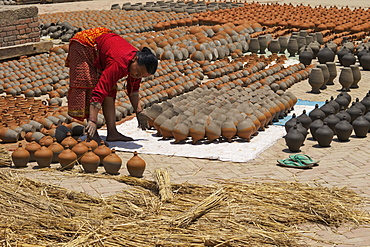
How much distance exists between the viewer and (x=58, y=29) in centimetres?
1762

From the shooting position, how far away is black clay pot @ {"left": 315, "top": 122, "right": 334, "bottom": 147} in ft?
26.9

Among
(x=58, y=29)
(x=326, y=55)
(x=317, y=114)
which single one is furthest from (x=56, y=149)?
(x=58, y=29)

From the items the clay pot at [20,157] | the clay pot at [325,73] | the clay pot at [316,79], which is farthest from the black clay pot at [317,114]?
the clay pot at [20,157]

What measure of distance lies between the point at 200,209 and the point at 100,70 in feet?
10.6

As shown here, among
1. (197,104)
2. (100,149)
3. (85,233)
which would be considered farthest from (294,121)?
(85,233)

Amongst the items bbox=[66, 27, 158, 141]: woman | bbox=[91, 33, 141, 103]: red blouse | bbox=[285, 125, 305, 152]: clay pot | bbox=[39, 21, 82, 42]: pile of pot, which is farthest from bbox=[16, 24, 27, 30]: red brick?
bbox=[285, 125, 305, 152]: clay pot

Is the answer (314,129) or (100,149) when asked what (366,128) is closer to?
(314,129)

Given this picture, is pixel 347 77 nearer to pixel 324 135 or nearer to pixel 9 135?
pixel 324 135

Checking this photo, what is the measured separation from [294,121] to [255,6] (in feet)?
48.8

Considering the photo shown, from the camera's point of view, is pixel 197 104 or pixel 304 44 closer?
pixel 197 104

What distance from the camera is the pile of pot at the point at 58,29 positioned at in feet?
56.4

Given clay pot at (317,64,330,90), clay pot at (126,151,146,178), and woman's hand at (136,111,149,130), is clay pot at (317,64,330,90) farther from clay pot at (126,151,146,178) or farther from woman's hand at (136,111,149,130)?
clay pot at (126,151,146,178)

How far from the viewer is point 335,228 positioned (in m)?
5.53

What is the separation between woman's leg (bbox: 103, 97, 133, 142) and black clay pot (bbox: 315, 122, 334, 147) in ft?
8.45
